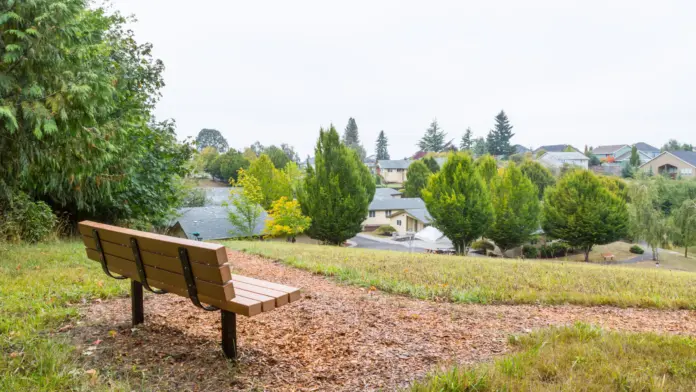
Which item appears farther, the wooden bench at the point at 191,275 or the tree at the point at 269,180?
the tree at the point at 269,180

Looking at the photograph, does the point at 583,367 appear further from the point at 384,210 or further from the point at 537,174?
the point at 537,174

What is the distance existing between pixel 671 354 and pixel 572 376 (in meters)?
1.20

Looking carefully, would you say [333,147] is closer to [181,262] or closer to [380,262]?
[380,262]

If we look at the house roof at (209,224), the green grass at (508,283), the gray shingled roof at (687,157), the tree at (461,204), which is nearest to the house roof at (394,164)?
the gray shingled roof at (687,157)

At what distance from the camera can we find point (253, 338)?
13.0 feet

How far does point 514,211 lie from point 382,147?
324 ft

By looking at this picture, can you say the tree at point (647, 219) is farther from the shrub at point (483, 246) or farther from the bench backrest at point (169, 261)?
the bench backrest at point (169, 261)

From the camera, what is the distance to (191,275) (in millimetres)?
3168

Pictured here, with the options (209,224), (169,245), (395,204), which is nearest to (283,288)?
(169,245)

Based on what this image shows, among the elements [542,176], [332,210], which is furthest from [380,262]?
[542,176]

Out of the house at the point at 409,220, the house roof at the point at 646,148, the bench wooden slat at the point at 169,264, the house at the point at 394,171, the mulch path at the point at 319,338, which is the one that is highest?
the house roof at the point at 646,148

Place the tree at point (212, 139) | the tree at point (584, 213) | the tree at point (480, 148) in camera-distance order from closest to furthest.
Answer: the tree at point (584, 213) < the tree at point (480, 148) < the tree at point (212, 139)

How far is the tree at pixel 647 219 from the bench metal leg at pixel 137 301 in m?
37.2

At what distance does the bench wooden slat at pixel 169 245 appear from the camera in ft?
9.57
